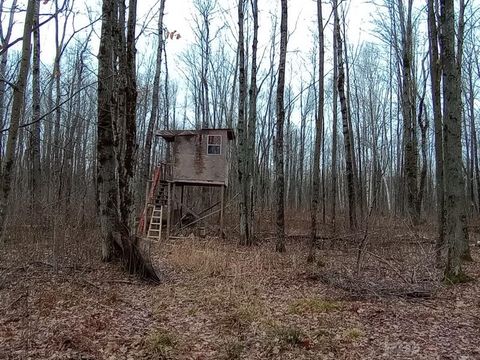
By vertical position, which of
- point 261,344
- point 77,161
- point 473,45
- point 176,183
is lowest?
point 261,344

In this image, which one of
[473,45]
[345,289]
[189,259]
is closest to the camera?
[345,289]

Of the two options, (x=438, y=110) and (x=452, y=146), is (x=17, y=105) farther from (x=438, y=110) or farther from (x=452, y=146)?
(x=438, y=110)

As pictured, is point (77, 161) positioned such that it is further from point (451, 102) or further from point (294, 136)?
point (451, 102)

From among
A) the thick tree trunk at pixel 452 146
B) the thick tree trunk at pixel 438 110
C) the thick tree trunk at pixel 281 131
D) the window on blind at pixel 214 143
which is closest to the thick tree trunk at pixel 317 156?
the thick tree trunk at pixel 281 131

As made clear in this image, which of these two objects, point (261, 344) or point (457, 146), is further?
point (457, 146)

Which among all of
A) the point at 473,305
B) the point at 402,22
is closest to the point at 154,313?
the point at 473,305

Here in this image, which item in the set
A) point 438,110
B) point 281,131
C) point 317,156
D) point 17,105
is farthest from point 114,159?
point 438,110

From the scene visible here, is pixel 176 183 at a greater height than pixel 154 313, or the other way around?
pixel 176 183

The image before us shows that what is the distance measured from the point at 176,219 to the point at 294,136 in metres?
28.9

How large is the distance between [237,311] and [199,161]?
496 inches

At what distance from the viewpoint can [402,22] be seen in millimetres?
21312

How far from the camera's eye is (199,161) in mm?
18531

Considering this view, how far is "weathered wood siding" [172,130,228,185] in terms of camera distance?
18406mm

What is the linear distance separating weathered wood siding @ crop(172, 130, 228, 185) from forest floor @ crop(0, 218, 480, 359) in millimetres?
8642
